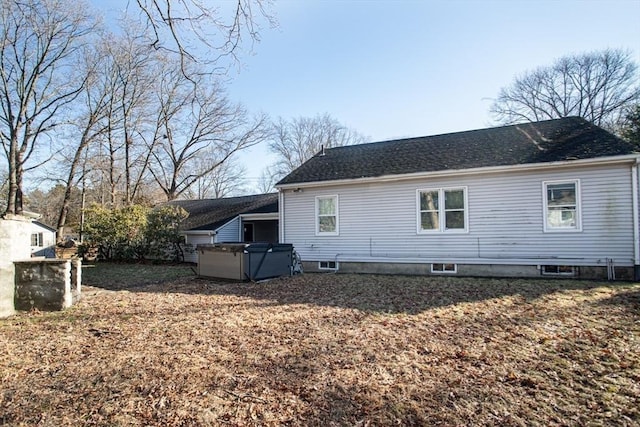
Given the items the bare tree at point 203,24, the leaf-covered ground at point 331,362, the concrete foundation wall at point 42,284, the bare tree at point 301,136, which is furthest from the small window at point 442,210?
the bare tree at point 301,136

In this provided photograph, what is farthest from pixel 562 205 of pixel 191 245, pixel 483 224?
Result: pixel 191 245

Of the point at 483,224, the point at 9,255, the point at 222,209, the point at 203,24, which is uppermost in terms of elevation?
the point at 203,24

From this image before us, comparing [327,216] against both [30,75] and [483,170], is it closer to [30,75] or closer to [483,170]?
[483,170]

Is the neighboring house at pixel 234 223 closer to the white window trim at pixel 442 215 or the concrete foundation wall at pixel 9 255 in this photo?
the white window trim at pixel 442 215

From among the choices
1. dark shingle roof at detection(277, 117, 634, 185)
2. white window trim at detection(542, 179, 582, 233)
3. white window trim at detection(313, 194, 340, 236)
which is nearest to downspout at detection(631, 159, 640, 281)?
dark shingle roof at detection(277, 117, 634, 185)

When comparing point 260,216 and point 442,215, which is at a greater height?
point 260,216

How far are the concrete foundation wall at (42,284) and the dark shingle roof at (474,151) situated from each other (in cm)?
816

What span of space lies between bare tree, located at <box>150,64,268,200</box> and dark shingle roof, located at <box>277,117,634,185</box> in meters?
20.0

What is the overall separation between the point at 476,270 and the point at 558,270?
2.15 meters

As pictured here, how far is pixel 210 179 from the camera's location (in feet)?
127

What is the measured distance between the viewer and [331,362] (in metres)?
4.20

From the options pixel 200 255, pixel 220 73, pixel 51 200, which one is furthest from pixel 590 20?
pixel 51 200

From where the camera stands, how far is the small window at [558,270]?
32.4 feet

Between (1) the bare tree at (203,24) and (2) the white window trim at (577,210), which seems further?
(2) the white window trim at (577,210)
